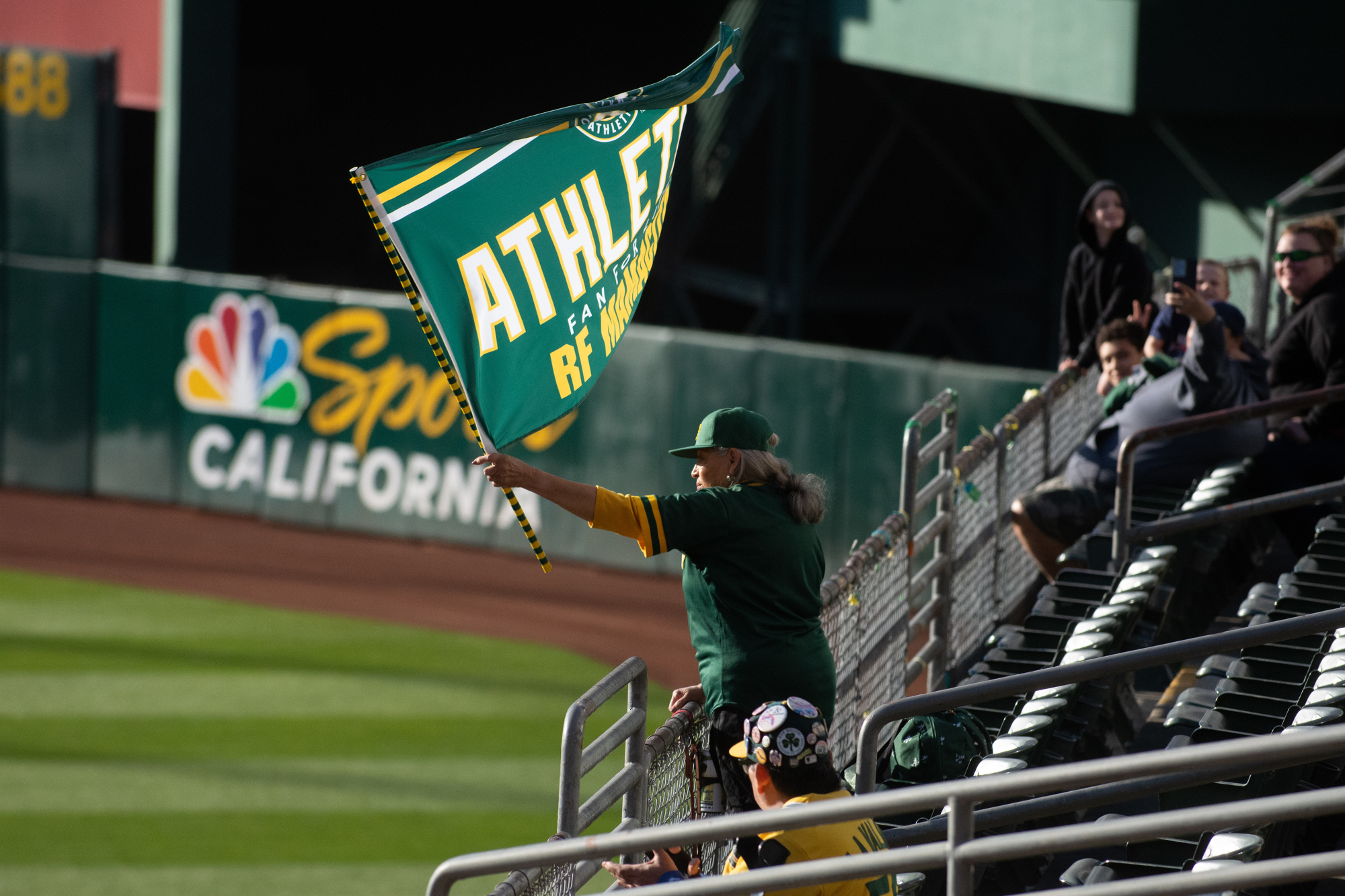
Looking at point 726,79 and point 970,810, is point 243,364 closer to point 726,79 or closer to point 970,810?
point 726,79

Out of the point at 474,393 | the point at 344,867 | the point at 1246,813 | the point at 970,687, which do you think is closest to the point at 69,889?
the point at 344,867

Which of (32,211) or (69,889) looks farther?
(32,211)

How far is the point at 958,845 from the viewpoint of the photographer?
3.11 metres

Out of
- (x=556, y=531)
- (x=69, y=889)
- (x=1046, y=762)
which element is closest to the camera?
(x=1046, y=762)

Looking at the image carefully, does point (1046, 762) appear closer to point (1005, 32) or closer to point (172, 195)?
point (1005, 32)

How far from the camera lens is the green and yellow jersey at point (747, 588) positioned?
4.55 m

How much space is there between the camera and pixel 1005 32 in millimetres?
16547

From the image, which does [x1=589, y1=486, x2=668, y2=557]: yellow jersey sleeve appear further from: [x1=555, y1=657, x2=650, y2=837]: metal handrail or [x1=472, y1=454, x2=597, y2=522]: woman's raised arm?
[x1=555, y1=657, x2=650, y2=837]: metal handrail

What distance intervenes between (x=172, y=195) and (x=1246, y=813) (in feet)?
59.7

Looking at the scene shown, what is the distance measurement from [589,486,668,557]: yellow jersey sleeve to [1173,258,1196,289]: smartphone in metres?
3.64

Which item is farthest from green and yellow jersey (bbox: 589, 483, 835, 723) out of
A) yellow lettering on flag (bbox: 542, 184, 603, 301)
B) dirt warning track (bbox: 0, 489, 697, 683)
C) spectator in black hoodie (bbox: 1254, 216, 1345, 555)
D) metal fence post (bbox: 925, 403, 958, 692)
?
dirt warning track (bbox: 0, 489, 697, 683)

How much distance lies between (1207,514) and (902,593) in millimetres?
1260

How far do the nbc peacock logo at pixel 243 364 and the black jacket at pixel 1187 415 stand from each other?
10.8 metres

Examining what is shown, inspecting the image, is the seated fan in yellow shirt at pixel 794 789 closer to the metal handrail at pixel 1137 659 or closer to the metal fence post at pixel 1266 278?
the metal handrail at pixel 1137 659
